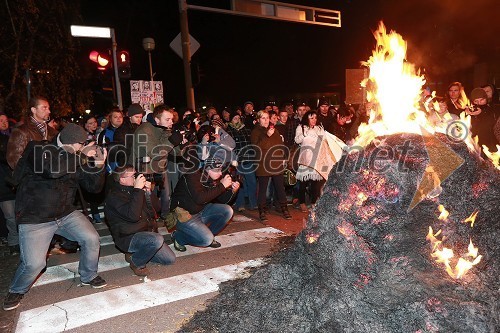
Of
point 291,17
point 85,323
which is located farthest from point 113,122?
point 291,17

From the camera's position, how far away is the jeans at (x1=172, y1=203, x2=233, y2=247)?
20.5ft

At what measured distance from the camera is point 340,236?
12.0ft

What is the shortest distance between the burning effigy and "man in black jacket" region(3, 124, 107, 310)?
197 centimetres

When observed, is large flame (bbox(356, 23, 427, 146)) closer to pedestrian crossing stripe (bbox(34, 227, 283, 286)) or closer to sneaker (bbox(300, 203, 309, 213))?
pedestrian crossing stripe (bbox(34, 227, 283, 286))

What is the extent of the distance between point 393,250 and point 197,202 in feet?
10.6

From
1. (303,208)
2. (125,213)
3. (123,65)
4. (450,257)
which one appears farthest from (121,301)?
(123,65)

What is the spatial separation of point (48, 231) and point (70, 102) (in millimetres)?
18401

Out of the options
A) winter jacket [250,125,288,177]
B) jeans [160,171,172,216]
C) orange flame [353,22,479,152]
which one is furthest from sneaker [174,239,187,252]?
orange flame [353,22,479,152]

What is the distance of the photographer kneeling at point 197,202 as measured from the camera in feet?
20.0

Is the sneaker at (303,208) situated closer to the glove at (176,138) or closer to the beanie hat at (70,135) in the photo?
the glove at (176,138)

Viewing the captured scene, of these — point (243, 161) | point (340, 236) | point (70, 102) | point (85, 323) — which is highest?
point (70, 102)

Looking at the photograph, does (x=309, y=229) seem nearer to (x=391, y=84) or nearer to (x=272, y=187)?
(x=391, y=84)

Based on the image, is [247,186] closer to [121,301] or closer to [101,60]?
[121,301]

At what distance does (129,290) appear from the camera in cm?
509
